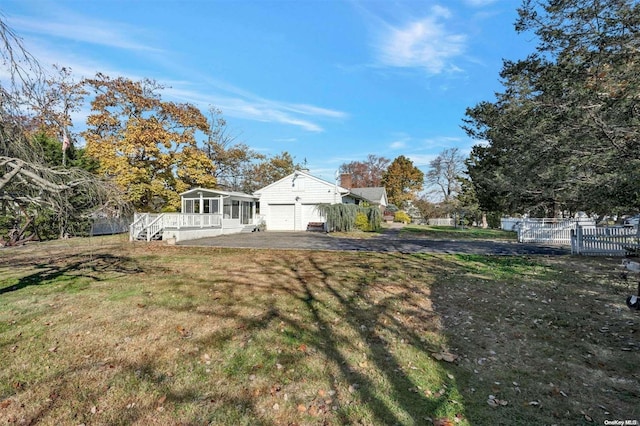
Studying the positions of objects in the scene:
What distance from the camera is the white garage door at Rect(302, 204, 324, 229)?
2502cm

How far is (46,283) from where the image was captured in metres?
7.11

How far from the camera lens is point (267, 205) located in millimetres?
26141

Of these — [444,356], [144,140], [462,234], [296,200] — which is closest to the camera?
[444,356]

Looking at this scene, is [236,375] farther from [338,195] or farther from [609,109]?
[338,195]

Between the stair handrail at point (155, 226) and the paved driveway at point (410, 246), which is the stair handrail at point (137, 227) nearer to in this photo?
the stair handrail at point (155, 226)

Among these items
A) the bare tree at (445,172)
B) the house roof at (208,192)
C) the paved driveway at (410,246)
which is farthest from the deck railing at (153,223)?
the bare tree at (445,172)

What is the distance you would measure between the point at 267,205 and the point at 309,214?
3.79 metres

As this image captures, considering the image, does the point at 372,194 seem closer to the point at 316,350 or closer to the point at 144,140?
the point at 144,140

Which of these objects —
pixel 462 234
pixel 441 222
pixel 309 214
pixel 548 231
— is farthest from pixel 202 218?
pixel 441 222

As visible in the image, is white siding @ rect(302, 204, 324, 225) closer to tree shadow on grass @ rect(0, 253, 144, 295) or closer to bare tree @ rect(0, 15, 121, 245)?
tree shadow on grass @ rect(0, 253, 144, 295)

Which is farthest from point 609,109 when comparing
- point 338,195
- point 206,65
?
point 338,195

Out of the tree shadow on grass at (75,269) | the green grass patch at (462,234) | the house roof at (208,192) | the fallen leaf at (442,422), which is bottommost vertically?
the fallen leaf at (442,422)

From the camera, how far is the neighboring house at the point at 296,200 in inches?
963

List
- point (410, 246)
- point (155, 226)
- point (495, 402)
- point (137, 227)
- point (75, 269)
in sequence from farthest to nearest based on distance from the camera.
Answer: point (155, 226) → point (137, 227) → point (410, 246) → point (75, 269) → point (495, 402)
